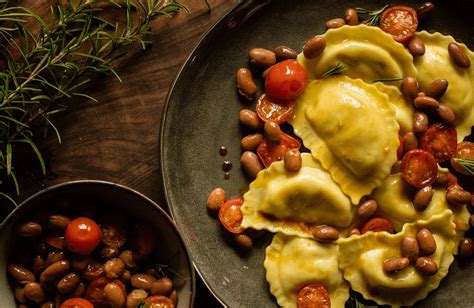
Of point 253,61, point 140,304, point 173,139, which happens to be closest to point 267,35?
point 253,61

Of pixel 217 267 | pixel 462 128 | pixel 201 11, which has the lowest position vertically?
pixel 217 267

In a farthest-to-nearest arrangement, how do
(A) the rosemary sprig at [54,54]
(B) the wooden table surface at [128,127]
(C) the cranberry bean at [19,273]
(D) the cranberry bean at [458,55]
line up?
1. (B) the wooden table surface at [128,127]
2. (D) the cranberry bean at [458,55]
3. (C) the cranberry bean at [19,273]
4. (A) the rosemary sprig at [54,54]

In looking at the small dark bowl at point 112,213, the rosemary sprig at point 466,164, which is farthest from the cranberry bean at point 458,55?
the small dark bowl at point 112,213

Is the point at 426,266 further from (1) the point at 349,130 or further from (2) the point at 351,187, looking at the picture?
(1) the point at 349,130

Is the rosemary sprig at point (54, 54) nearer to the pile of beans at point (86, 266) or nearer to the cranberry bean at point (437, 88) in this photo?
the pile of beans at point (86, 266)

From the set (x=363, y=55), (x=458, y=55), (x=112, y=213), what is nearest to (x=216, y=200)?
(x=112, y=213)

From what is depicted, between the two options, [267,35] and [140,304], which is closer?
[140,304]

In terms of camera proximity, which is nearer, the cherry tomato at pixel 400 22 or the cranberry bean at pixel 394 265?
the cranberry bean at pixel 394 265

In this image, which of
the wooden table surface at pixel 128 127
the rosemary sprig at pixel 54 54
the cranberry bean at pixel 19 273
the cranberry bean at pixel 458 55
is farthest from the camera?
the wooden table surface at pixel 128 127

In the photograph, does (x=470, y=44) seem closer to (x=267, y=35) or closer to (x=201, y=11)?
(x=267, y=35)
